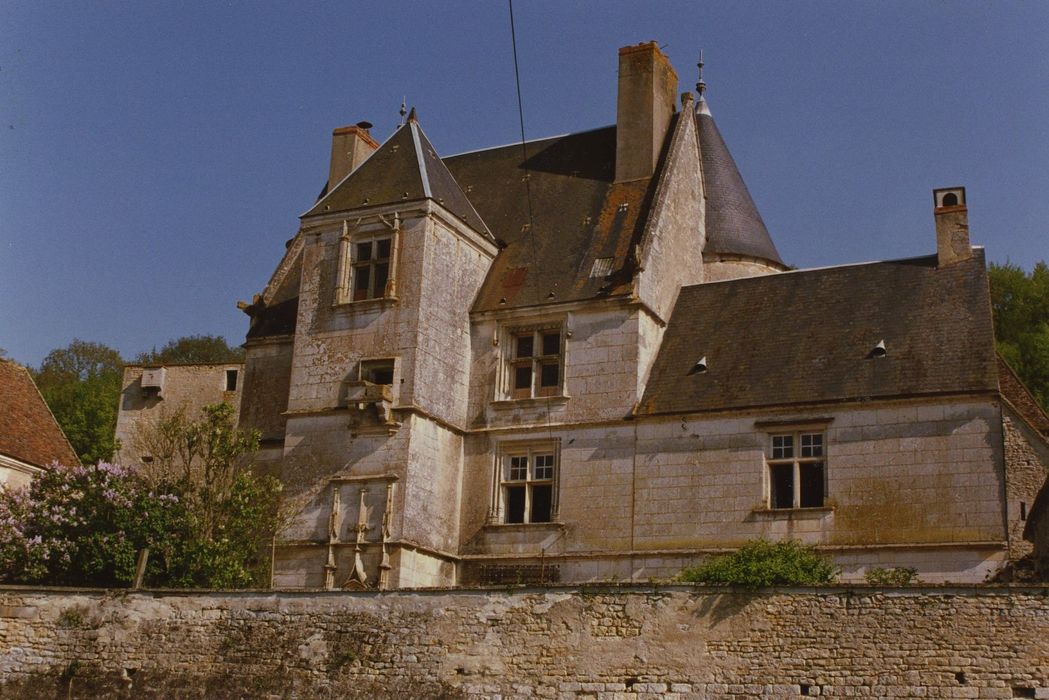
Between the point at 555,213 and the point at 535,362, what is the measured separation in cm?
398

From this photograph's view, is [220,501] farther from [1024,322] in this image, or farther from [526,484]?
[1024,322]

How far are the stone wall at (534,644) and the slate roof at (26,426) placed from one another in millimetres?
9915

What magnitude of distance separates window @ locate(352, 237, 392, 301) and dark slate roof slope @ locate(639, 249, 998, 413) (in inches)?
227

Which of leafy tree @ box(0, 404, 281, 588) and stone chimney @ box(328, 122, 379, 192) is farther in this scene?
stone chimney @ box(328, 122, 379, 192)

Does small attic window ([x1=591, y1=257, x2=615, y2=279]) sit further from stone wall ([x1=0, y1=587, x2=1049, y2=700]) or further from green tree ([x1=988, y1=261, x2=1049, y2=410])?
green tree ([x1=988, y1=261, x2=1049, y2=410])

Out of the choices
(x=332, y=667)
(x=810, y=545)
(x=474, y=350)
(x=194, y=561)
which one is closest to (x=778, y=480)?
(x=810, y=545)

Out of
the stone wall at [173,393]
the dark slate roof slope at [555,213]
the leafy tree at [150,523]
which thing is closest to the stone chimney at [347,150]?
the dark slate roof slope at [555,213]

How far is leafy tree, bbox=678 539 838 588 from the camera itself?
18297 millimetres

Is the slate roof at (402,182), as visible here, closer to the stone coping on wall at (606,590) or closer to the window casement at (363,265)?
the window casement at (363,265)

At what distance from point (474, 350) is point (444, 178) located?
406cm

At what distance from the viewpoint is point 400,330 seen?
26.2m

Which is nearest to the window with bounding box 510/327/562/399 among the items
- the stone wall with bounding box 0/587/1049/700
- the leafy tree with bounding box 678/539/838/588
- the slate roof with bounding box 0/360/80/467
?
the leafy tree with bounding box 678/539/838/588

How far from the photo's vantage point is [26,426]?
32.4 m

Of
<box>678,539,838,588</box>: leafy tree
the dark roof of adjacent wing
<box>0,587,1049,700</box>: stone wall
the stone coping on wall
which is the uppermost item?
the dark roof of adjacent wing
